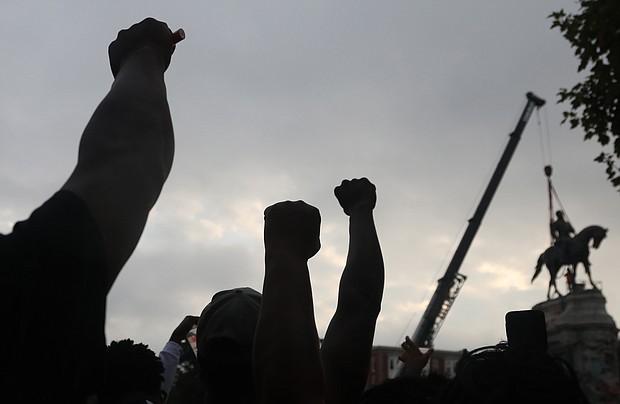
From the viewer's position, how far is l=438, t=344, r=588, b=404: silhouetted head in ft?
3.52

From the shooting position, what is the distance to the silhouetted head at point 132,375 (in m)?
2.75

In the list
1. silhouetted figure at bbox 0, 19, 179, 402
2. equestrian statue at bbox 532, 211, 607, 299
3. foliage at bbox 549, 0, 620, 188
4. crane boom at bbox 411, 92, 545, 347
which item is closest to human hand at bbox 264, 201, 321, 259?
silhouetted figure at bbox 0, 19, 179, 402

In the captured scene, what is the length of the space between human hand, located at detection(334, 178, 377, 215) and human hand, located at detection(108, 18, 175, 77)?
106 cm

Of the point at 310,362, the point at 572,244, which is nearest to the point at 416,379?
the point at 310,362

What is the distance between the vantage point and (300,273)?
1359mm

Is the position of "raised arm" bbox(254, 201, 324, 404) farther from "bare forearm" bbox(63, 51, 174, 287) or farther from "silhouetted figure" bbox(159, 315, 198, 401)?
"silhouetted figure" bbox(159, 315, 198, 401)

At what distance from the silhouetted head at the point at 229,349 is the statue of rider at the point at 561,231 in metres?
25.4

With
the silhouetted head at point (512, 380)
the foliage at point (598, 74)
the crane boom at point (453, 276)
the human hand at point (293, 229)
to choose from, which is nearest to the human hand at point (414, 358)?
the human hand at point (293, 229)

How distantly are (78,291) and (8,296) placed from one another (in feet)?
0.27

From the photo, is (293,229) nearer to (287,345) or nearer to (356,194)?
(287,345)

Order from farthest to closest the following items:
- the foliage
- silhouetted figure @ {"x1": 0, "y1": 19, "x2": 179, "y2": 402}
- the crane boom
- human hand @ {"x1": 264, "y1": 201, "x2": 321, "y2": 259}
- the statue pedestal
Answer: the crane boom
the statue pedestal
the foliage
human hand @ {"x1": 264, "y1": 201, "x2": 321, "y2": 259}
silhouetted figure @ {"x1": 0, "y1": 19, "x2": 179, "y2": 402}

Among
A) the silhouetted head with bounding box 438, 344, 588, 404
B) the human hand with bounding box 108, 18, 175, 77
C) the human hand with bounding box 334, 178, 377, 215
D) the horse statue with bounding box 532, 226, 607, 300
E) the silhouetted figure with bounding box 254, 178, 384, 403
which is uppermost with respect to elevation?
the horse statue with bounding box 532, 226, 607, 300

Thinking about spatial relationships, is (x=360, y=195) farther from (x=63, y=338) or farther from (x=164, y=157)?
(x=63, y=338)

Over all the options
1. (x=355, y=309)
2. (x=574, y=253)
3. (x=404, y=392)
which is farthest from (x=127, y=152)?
(x=574, y=253)
